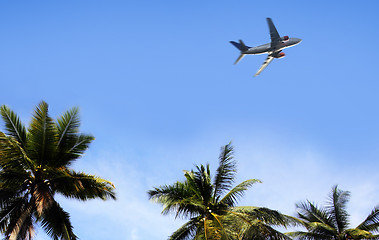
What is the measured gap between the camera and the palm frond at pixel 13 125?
16859 millimetres

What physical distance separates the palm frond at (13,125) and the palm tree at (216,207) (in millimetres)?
7205

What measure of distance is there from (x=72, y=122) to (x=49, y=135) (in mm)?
1147

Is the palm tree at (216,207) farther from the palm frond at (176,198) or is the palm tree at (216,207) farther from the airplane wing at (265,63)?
the airplane wing at (265,63)

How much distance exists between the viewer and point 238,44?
141ft

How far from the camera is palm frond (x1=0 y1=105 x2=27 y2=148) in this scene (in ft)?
55.3

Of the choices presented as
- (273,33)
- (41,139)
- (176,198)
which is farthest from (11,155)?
(273,33)

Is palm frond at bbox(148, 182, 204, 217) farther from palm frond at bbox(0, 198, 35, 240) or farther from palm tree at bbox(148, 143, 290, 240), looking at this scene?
palm frond at bbox(0, 198, 35, 240)

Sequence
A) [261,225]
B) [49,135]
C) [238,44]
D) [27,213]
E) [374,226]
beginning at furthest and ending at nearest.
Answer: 1. [238,44]
2. [374,226]
3. [261,225]
4. [49,135]
5. [27,213]

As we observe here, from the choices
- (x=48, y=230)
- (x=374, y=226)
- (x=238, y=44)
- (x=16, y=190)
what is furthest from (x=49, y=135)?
(x=238, y=44)

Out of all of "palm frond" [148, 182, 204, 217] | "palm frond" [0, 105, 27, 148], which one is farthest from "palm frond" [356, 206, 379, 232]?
"palm frond" [0, 105, 27, 148]

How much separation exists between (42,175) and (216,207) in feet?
29.4

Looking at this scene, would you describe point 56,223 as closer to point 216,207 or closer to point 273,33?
point 216,207

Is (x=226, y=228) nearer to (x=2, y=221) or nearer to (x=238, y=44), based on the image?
(x=2, y=221)

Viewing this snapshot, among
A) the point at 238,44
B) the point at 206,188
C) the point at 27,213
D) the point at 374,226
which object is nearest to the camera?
the point at 27,213
